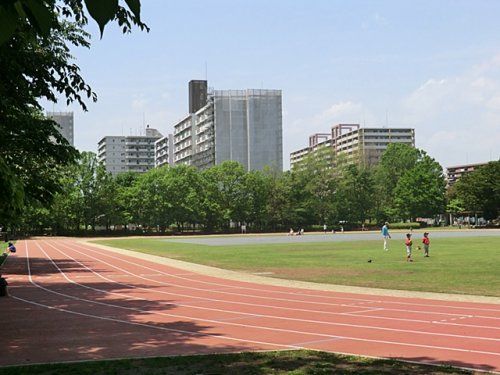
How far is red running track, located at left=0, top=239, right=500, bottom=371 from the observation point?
9.66m

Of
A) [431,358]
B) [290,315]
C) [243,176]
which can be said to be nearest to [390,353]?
[431,358]

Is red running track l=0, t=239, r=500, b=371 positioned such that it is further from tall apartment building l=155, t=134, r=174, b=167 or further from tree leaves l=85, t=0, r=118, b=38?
tall apartment building l=155, t=134, r=174, b=167

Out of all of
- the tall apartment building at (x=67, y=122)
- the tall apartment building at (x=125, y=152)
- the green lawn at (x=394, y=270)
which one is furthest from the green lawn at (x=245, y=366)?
the tall apartment building at (x=67, y=122)

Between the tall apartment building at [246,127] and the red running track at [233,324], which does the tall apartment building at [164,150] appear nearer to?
the tall apartment building at [246,127]

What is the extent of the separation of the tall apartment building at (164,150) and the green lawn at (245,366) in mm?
155524

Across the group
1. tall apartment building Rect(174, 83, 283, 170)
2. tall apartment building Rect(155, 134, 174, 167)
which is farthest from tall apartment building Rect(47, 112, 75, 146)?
tall apartment building Rect(174, 83, 283, 170)

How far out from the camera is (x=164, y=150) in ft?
572

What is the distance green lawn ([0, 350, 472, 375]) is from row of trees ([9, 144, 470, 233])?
73.2 m

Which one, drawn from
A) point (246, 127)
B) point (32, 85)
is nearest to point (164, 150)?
point (246, 127)

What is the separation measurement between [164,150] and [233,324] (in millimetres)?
164820

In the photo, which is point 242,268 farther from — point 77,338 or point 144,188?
point 144,188

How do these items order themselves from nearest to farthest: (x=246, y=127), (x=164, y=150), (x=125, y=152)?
(x=246, y=127) < (x=164, y=150) < (x=125, y=152)

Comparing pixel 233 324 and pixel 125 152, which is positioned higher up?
pixel 125 152

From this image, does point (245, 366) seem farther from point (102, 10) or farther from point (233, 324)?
point (102, 10)
